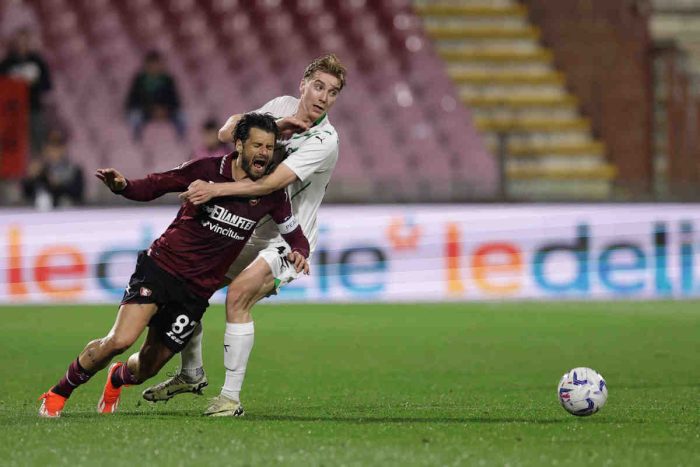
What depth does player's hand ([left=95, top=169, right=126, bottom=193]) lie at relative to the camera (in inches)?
236

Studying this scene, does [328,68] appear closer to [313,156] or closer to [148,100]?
[313,156]

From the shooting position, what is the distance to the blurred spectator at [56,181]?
14.7 metres

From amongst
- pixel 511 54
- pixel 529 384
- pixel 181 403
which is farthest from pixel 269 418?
pixel 511 54

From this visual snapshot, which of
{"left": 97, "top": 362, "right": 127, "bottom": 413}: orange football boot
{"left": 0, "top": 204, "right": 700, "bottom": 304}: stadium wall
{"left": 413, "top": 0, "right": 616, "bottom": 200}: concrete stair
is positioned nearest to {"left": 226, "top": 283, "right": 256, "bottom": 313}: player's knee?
{"left": 97, "top": 362, "right": 127, "bottom": 413}: orange football boot

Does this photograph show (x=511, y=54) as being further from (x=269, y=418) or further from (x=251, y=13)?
(x=269, y=418)

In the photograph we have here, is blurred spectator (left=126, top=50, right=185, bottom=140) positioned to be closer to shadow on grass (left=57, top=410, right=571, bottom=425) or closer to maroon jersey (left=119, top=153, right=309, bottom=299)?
maroon jersey (left=119, top=153, right=309, bottom=299)

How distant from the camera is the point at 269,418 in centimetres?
617

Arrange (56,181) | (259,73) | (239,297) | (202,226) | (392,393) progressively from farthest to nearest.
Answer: (259,73)
(56,181)
(392,393)
(239,297)
(202,226)

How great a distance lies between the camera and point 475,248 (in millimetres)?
14797

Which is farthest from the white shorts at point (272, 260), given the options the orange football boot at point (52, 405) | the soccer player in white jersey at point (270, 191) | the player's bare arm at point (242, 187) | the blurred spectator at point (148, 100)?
the blurred spectator at point (148, 100)

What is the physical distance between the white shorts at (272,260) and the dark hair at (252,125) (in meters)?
0.69

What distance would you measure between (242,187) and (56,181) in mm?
9001

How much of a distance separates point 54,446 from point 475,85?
48.2 feet

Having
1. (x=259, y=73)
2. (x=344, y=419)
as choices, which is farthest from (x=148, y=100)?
(x=344, y=419)
